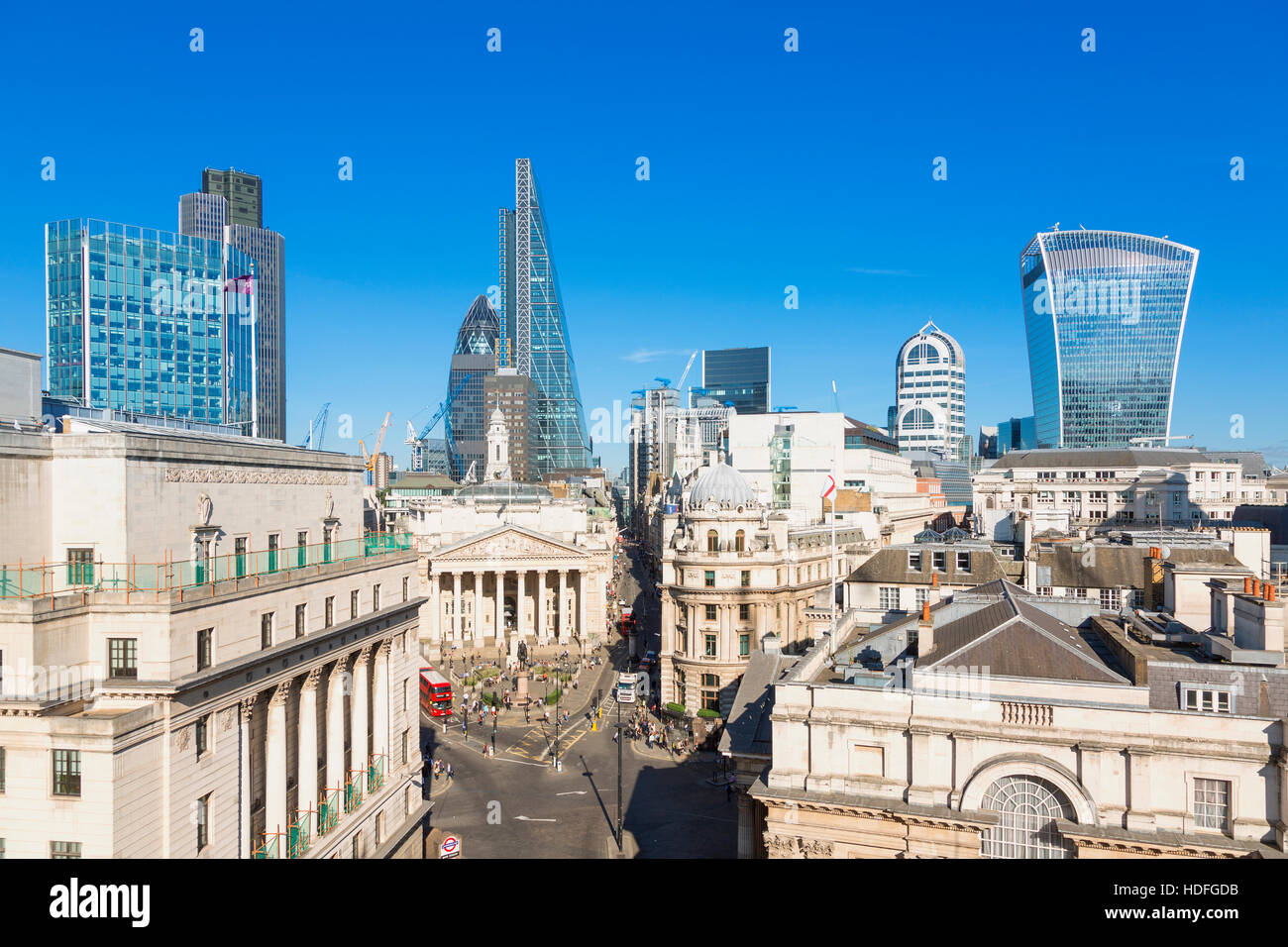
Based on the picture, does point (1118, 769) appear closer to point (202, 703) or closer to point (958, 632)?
point (958, 632)

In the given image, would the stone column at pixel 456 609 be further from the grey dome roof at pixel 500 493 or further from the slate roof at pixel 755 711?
the slate roof at pixel 755 711

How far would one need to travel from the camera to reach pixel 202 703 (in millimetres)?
23984

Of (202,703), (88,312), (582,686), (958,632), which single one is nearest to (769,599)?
(582,686)

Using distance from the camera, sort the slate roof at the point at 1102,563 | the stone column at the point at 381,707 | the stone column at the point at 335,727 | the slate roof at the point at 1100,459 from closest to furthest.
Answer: the stone column at the point at 335,727, the stone column at the point at 381,707, the slate roof at the point at 1102,563, the slate roof at the point at 1100,459

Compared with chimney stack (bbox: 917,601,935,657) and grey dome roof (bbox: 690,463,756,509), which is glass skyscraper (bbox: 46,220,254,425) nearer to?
grey dome roof (bbox: 690,463,756,509)

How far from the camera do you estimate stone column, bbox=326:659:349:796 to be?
109 feet

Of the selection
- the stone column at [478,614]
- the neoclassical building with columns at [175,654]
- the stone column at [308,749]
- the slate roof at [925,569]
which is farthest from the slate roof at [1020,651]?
the stone column at [478,614]

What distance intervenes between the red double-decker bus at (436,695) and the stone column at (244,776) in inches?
1509

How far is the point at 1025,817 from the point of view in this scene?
23672mm

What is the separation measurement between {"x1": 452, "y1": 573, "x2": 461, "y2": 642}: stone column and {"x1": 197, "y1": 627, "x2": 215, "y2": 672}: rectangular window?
7590 cm

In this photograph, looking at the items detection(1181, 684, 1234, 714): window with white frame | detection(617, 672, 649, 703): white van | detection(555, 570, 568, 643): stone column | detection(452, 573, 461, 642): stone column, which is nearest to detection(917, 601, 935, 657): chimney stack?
detection(1181, 684, 1234, 714): window with white frame

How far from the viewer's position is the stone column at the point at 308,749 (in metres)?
31.0

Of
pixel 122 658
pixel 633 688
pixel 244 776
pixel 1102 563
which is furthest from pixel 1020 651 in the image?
pixel 633 688

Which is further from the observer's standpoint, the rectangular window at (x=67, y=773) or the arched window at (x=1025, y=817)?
the arched window at (x=1025, y=817)
